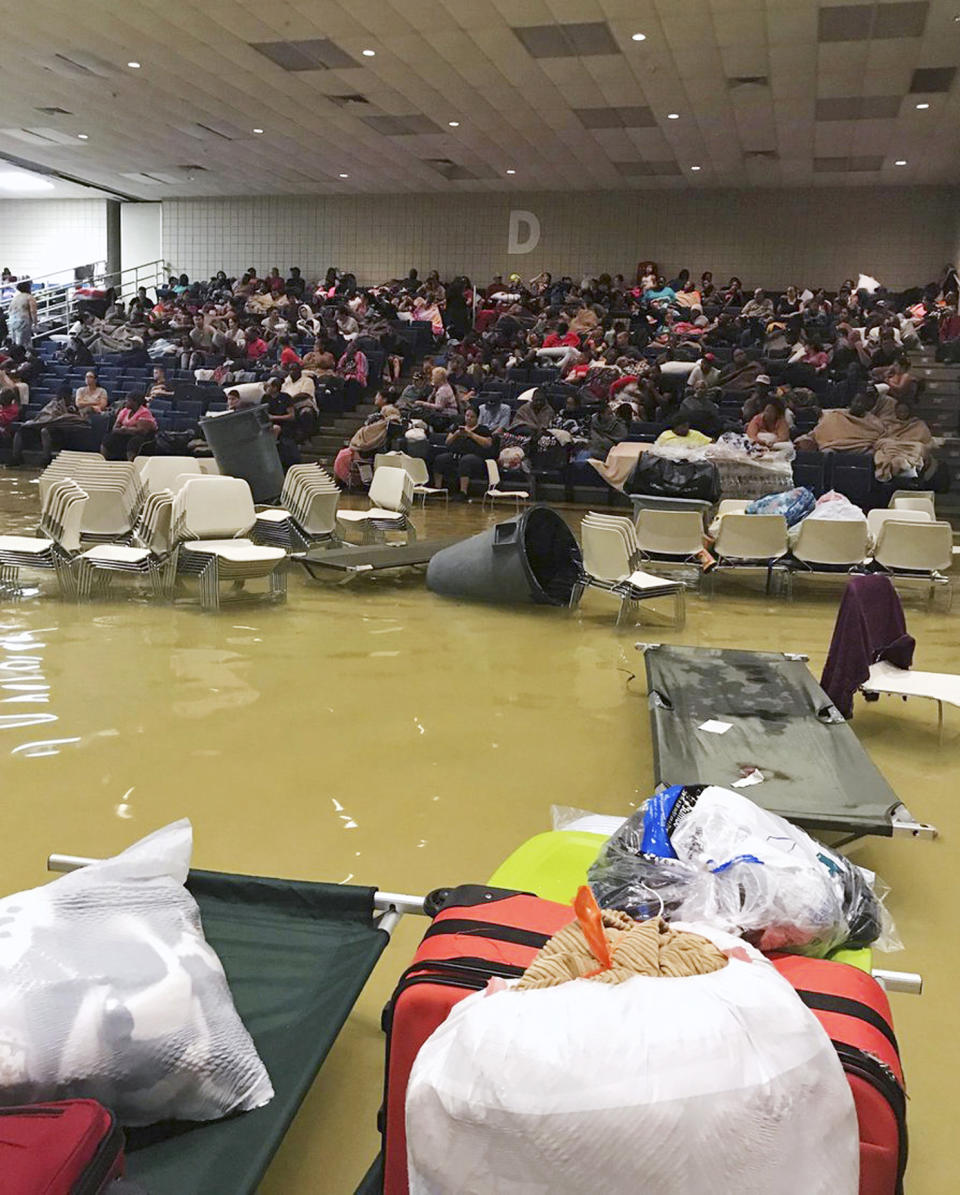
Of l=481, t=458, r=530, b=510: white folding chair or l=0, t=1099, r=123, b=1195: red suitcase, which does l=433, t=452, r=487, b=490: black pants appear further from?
l=0, t=1099, r=123, b=1195: red suitcase

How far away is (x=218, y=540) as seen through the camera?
6301 mm

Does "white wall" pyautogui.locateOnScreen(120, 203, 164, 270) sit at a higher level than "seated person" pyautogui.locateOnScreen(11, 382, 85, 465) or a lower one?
higher

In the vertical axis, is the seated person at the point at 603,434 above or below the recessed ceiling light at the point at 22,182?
below

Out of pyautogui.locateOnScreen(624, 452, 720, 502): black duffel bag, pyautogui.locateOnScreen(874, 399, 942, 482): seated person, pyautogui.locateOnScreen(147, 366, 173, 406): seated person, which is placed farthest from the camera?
pyautogui.locateOnScreen(147, 366, 173, 406): seated person

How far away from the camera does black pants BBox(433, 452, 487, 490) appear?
1128 cm

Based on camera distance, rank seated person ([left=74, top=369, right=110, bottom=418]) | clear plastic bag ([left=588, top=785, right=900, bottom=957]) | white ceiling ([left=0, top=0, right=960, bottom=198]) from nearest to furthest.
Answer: clear plastic bag ([left=588, top=785, right=900, bottom=957]), white ceiling ([left=0, top=0, right=960, bottom=198]), seated person ([left=74, top=369, right=110, bottom=418])

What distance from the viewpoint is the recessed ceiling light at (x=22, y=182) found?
1969 centimetres

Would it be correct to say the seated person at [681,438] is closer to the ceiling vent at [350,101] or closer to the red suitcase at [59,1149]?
the ceiling vent at [350,101]

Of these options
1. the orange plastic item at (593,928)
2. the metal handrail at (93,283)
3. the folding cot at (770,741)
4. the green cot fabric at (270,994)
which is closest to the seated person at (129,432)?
the metal handrail at (93,283)

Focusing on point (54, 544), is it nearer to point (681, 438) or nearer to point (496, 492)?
point (496, 492)

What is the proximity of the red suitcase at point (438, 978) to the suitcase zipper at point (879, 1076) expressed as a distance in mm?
413

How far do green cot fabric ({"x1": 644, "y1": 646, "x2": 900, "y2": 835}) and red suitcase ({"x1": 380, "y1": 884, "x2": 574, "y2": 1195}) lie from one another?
1394 millimetres

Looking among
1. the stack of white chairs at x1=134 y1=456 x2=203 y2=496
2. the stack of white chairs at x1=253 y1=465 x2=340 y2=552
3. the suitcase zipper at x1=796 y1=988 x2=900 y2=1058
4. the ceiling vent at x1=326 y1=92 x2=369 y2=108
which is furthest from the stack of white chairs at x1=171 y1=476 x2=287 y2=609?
the ceiling vent at x1=326 y1=92 x2=369 y2=108

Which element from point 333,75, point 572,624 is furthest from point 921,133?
point 572,624
